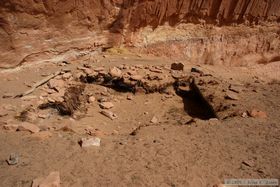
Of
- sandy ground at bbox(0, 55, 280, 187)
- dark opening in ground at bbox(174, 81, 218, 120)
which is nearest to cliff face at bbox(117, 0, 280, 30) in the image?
dark opening in ground at bbox(174, 81, 218, 120)

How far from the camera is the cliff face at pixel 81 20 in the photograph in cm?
407

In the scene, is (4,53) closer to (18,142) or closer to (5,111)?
(5,111)

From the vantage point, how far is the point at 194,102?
433 cm

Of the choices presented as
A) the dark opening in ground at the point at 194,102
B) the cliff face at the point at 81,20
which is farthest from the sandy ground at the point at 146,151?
the cliff face at the point at 81,20

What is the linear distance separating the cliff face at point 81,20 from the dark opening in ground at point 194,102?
1208 mm

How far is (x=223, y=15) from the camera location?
568 centimetres

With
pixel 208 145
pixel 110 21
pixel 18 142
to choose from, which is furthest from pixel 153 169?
pixel 110 21

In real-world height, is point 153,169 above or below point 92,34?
below

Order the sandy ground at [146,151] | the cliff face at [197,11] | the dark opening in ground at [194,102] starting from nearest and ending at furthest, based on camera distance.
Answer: the sandy ground at [146,151] → the dark opening in ground at [194,102] → the cliff face at [197,11]

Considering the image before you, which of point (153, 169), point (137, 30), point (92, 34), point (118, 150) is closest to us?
point (153, 169)

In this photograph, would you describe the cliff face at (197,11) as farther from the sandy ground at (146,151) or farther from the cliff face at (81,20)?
the sandy ground at (146,151)

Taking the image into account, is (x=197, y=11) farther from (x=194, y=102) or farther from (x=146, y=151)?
(x=146, y=151)

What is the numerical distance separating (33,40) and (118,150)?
6.74ft

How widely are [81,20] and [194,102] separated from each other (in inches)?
65.9
